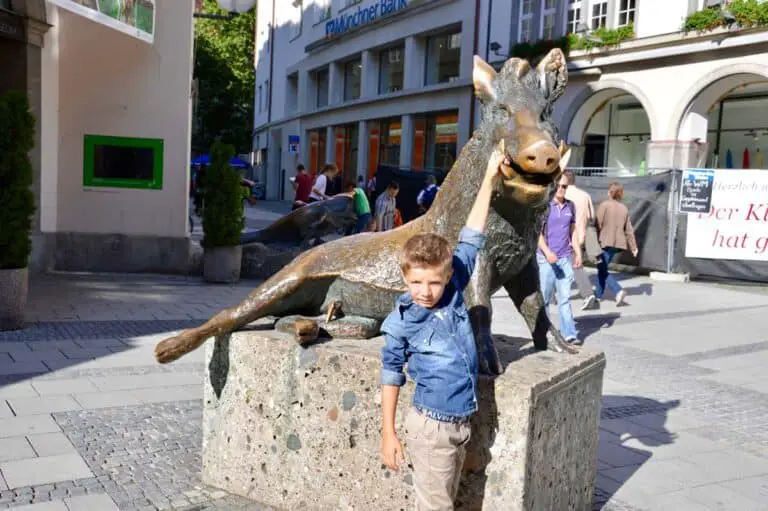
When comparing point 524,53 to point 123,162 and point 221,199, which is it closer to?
point 221,199

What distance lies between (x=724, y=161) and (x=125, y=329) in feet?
56.6

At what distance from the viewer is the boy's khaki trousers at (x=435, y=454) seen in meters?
2.90

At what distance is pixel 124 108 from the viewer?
11922mm

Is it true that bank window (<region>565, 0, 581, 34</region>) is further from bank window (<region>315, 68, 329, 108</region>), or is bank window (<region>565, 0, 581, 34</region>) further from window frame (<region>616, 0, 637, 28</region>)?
bank window (<region>315, 68, 329, 108</region>)

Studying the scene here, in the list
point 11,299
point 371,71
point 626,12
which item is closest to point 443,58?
point 371,71

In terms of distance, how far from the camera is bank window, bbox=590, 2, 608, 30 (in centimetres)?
2058

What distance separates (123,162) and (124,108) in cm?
82

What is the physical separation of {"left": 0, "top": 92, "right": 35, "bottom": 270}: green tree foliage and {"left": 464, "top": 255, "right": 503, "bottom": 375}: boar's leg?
5.84m

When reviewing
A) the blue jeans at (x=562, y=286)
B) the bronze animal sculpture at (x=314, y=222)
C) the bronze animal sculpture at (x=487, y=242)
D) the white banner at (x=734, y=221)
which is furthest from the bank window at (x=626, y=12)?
the bronze animal sculpture at (x=487, y=242)

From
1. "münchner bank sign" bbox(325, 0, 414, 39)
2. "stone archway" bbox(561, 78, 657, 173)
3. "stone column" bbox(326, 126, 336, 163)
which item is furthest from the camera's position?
"stone column" bbox(326, 126, 336, 163)

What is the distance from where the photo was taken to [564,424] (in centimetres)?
351

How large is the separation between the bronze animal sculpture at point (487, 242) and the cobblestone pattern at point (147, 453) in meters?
0.78

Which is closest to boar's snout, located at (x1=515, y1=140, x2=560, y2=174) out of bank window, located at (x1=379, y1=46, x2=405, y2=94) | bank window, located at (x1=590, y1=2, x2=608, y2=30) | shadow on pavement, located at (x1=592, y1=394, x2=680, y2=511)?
shadow on pavement, located at (x1=592, y1=394, x2=680, y2=511)

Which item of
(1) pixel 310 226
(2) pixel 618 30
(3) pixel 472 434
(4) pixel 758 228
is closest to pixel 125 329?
(1) pixel 310 226
